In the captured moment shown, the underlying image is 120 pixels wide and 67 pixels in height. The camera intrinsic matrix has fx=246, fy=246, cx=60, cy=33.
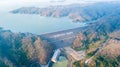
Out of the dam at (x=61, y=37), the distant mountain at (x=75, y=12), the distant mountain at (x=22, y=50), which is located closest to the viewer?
the distant mountain at (x=22, y=50)

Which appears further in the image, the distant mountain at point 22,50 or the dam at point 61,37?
the dam at point 61,37

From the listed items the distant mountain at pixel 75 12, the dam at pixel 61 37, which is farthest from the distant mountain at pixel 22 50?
the distant mountain at pixel 75 12

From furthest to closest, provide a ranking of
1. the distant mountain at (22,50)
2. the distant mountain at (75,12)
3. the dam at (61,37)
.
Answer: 1. the distant mountain at (75,12)
2. the dam at (61,37)
3. the distant mountain at (22,50)

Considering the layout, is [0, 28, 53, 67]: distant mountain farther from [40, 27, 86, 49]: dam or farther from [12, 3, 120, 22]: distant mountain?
[12, 3, 120, 22]: distant mountain

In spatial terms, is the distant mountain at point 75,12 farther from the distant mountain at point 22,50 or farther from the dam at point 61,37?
the distant mountain at point 22,50

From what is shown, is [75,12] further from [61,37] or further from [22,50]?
[22,50]

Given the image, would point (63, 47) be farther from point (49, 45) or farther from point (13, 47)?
point (13, 47)

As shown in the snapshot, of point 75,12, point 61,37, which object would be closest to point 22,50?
point 61,37

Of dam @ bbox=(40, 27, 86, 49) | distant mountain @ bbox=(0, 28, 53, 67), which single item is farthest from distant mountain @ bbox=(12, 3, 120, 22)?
distant mountain @ bbox=(0, 28, 53, 67)

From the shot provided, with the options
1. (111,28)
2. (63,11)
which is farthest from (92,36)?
(63,11)

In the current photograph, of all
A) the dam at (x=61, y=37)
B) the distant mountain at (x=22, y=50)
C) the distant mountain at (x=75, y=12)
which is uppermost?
the distant mountain at (x=22, y=50)
